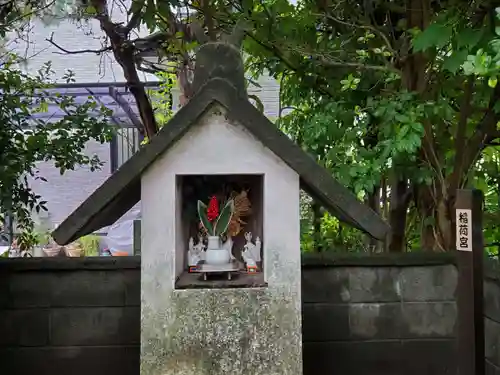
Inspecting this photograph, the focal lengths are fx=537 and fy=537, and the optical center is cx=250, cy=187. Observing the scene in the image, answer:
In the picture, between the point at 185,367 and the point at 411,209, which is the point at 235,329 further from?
the point at 411,209

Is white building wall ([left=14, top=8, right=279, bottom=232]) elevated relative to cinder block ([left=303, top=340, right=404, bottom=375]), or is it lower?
elevated

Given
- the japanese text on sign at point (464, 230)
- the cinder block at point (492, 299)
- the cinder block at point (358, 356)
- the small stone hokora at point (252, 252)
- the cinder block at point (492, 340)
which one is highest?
the japanese text on sign at point (464, 230)

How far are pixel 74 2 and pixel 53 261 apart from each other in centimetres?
436

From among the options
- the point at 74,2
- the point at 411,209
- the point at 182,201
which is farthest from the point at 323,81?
the point at 74,2

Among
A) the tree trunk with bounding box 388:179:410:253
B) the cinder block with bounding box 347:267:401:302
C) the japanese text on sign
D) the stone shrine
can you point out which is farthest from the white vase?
the tree trunk with bounding box 388:179:410:253

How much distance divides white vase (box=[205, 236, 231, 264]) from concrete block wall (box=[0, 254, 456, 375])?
1013 mm

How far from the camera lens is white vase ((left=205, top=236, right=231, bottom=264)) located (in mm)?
3270

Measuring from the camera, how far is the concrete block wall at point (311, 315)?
4059mm

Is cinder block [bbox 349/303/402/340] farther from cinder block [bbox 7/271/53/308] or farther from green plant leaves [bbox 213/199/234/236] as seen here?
cinder block [bbox 7/271/53/308]

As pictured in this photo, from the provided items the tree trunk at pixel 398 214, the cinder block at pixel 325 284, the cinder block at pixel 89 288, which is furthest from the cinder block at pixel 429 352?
the cinder block at pixel 89 288

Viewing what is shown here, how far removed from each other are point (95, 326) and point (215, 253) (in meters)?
1.44

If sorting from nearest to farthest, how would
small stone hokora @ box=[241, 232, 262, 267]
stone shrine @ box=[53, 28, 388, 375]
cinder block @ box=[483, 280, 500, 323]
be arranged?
stone shrine @ box=[53, 28, 388, 375] < small stone hokora @ box=[241, 232, 262, 267] < cinder block @ box=[483, 280, 500, 323]

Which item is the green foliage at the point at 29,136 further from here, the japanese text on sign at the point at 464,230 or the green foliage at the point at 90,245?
the green foliage at the point at 90,245

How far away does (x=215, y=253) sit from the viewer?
3283mm
